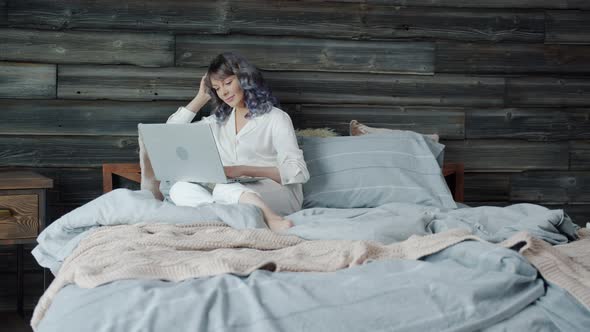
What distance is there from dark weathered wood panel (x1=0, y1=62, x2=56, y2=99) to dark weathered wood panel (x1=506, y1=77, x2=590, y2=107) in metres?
2.22

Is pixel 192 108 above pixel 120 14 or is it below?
below

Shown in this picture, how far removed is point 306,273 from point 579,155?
2.61 metres

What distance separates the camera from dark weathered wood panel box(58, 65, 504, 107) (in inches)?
143

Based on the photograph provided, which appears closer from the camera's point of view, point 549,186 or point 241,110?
point 241,110

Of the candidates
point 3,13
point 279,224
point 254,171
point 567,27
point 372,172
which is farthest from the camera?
point 567,27

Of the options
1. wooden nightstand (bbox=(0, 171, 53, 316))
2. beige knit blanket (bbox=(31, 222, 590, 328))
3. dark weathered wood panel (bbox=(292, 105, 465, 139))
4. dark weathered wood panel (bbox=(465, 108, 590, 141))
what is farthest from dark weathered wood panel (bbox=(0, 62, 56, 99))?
dark weathered wood panel (bbox=(465, 108, 590, 141))

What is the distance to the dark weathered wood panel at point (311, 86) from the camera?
143 inches

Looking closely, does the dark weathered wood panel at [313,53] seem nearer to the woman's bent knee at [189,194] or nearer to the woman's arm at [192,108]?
the woman's arm at [192,108]

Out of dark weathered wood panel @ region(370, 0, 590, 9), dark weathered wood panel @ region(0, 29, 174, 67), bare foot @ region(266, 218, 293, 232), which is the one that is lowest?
bare foot @ region(266, 218, 293, 232)

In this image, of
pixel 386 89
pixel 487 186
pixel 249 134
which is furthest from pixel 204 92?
pixel 487 186

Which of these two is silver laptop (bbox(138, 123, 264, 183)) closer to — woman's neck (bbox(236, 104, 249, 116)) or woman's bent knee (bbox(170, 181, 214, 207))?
woman's bent knee (bbox(170, 181, 214, 207))

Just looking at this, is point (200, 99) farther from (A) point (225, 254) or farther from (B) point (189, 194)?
Answer: (A) point (225, 254)

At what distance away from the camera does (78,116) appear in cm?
363

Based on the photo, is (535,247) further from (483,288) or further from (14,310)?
(14,310)
